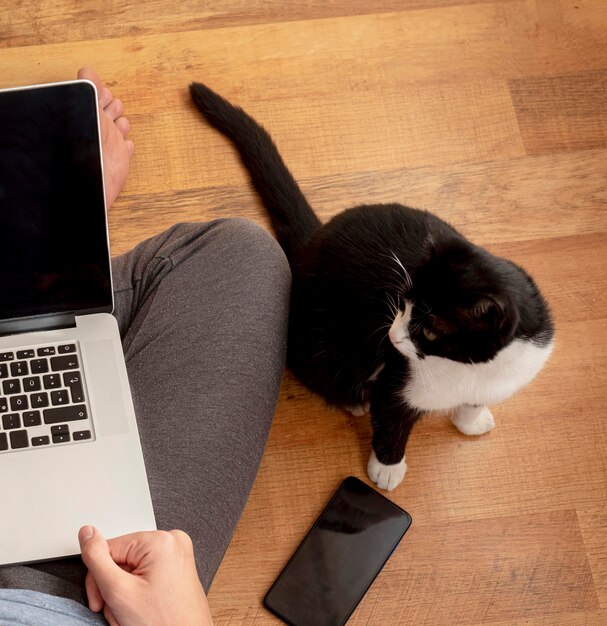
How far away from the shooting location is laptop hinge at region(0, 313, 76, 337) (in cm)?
81

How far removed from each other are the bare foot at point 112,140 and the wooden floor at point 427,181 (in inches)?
1.4

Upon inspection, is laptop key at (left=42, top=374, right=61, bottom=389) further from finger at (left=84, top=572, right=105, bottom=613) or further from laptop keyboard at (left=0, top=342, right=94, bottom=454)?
finger at (left=84, top=572, right=105, bottom=613)

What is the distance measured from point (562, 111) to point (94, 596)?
1.10 m

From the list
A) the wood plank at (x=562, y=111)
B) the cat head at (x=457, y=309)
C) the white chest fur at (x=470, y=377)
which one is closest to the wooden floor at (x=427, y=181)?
the wood plank at (x=562, y=111)

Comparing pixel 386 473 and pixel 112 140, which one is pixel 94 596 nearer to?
pixel 386 473

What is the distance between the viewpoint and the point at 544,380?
1.17m

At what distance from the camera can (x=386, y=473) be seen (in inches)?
43.1

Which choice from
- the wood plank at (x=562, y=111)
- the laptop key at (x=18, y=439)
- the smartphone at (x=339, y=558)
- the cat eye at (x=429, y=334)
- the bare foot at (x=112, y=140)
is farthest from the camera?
the wood plank at (x=562, y=111)

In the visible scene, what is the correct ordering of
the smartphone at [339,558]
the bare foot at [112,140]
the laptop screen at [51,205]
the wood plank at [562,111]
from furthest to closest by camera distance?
the wood plank at [562,111] → the bare foot at [112,140] → the smartphone at [339,558] → the laptop screen at [51,205]

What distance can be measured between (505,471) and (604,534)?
0.55ft

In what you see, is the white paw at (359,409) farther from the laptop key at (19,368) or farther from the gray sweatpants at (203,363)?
the laptop key at (19,368)

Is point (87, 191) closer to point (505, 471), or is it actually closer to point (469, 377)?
point (469, 377)

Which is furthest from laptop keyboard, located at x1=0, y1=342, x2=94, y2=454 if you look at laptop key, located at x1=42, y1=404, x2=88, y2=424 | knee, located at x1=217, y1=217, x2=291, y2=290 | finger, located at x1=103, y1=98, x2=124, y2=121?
finger, located at x1=103, y1=98, x2=124, y2=121

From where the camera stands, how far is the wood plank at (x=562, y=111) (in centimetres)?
130
